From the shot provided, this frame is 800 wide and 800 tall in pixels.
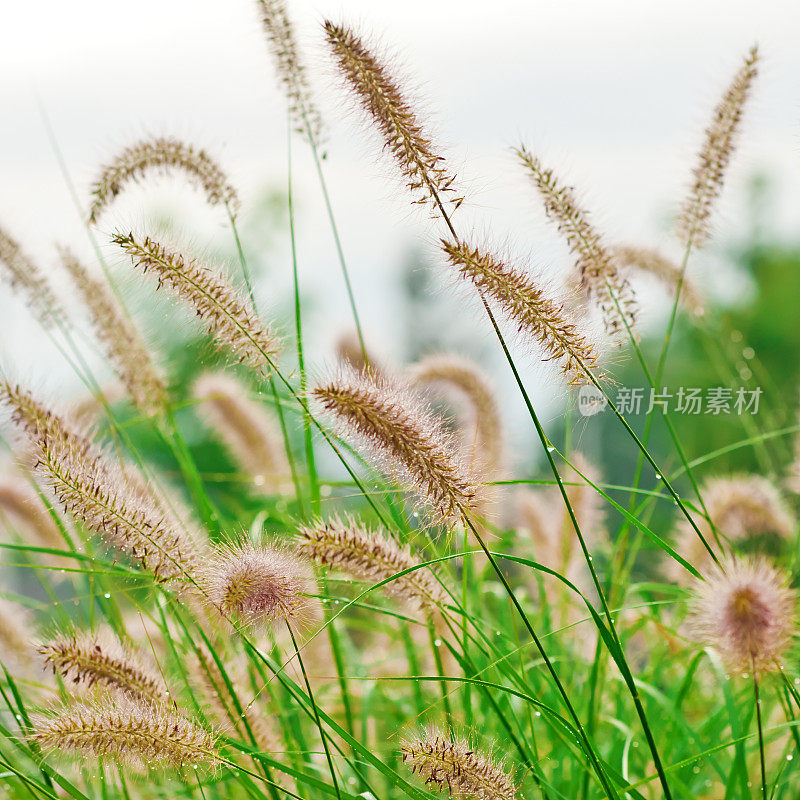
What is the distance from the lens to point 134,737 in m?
0.92

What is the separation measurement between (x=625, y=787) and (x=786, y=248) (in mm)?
18470

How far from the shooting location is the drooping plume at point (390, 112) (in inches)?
36.3

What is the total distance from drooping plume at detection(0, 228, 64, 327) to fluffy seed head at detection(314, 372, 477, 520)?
0.91 metres

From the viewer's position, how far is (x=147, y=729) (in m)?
0.93

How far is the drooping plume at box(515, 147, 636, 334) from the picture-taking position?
129 cm

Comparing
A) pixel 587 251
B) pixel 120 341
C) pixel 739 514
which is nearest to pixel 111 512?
pixel 120 341

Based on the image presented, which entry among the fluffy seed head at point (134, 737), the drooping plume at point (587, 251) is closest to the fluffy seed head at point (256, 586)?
the fluffy seed head at point (134, 737)

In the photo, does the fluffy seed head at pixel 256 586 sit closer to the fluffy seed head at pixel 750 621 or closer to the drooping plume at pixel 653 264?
the fluffy seed head at pixel 750 621

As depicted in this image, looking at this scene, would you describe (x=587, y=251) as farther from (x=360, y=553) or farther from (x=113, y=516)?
(x=113, y=516)

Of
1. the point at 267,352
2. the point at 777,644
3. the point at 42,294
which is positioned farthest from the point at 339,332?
the point at 777,644

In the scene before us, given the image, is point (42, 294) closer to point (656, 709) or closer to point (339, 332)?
point (339, 332)

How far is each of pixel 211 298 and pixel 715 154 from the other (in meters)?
0.99

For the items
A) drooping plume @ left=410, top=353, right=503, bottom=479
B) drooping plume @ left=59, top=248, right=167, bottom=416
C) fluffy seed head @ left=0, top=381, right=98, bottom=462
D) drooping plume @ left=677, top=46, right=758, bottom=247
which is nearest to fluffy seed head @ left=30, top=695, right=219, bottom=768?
fluffy seed head @ left=0, top=381, right=98, bottom=462

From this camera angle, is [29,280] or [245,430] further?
[245,430]
